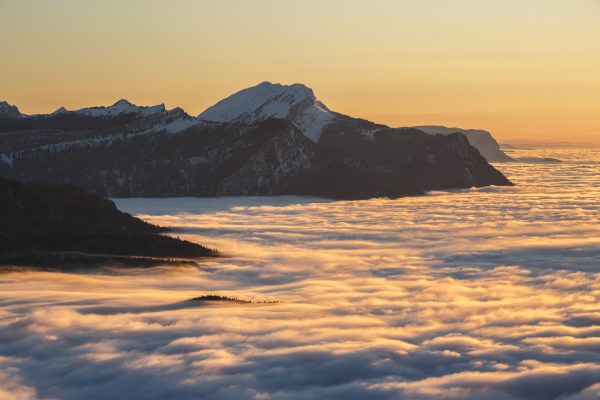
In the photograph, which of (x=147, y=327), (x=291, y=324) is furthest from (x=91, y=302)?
(x=291, y=324)

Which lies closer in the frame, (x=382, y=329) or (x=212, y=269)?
(x=382, y=329)

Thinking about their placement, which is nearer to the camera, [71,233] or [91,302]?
[91,302]

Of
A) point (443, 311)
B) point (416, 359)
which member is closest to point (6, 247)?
point (443, 311)

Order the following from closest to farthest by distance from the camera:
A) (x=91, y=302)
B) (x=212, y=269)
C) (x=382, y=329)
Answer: (x=382, y=329), (x=91, y=302), (x=212, y=269)

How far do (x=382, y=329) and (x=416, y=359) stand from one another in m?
19.7

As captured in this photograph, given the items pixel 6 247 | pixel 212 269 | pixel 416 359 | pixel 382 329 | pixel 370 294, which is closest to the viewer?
pixel 416 359

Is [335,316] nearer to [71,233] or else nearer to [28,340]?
[28,340]

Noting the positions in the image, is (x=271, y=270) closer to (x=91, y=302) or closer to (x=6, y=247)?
(x=6, y=247)

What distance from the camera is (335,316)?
12662 centimetres

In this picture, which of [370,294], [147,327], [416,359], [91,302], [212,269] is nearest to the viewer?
[416,359]

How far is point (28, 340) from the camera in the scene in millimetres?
99062

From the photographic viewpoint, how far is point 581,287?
16000 cm

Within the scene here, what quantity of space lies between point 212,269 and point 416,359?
96795 millimetres

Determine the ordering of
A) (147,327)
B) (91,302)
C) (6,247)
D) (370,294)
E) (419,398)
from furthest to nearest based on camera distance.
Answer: (6,247), (370,294), (91,302), (147,327), (419,398)
